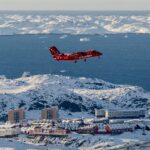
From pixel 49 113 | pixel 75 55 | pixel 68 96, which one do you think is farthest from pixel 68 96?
pixel 75 55

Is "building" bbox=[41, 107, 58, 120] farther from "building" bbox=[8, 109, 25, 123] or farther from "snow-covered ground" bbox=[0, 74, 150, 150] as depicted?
"snow-covered ground" bbox=[0, 74, 150, 150]

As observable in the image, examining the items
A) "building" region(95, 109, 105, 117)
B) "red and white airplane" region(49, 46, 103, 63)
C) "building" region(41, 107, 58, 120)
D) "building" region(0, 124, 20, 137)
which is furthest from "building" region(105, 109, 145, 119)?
"red and white airplane" region(49, 46, 103, 63)

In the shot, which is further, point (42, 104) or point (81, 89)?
point (81, 89)

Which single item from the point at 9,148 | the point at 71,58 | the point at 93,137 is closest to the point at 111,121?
the point at 93,137

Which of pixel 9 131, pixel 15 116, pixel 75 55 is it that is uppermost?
pixel 75 55

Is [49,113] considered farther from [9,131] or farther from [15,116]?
[9,131]

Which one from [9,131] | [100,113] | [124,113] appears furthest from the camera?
[124,113]

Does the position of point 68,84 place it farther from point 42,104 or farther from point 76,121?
point 76,121
